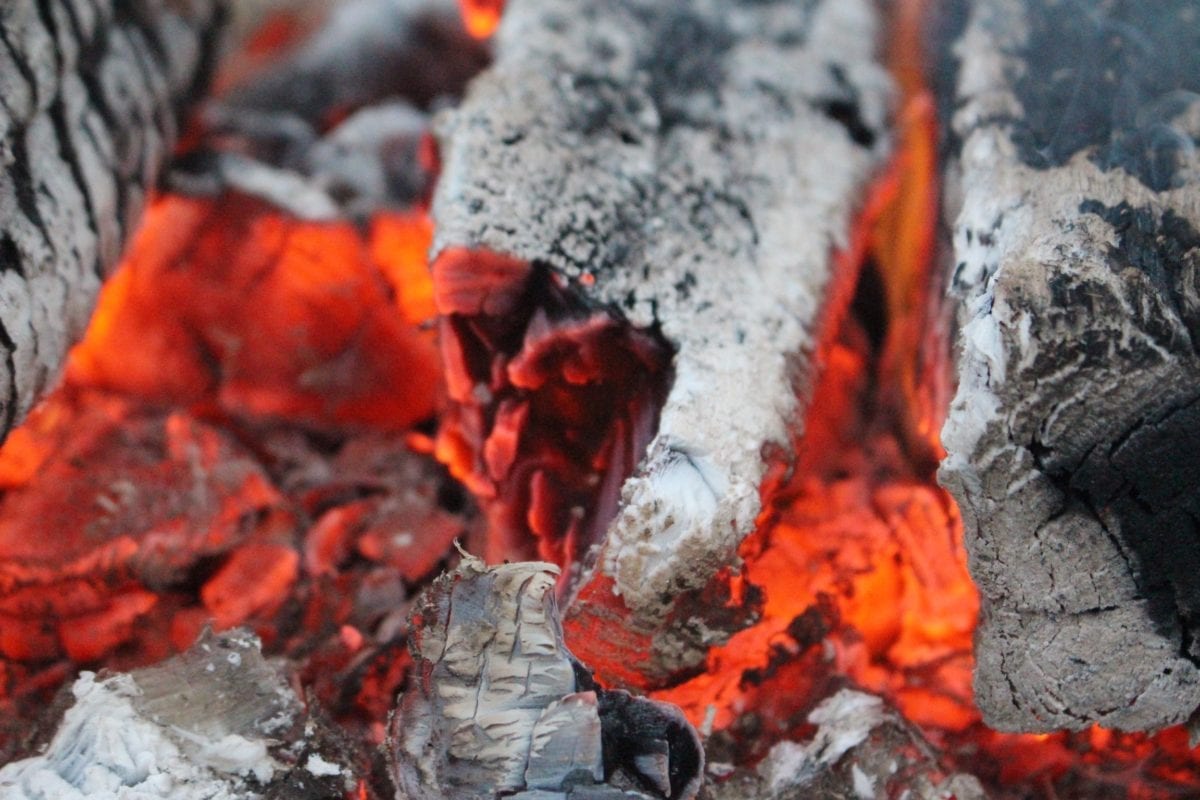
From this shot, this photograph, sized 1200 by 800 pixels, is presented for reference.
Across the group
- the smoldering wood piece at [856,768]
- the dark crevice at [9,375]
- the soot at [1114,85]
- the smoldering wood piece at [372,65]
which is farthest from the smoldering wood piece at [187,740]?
the smoldering wood piece at [372,65]

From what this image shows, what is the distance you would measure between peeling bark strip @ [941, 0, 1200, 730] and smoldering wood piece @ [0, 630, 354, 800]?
61 cm

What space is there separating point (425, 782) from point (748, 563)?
37 centimetres

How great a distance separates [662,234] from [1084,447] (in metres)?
0.48

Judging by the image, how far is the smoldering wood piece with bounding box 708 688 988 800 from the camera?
2.97 feet

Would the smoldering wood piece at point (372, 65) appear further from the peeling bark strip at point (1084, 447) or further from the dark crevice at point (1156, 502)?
the dark crevice at point (1156, 502)

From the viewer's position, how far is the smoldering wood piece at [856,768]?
906 millimetres

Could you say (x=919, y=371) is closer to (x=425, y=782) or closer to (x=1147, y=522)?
(x=1147, y=522)

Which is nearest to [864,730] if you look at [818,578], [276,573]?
[818,578]

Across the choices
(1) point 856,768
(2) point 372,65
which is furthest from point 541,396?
(2) point 372,65

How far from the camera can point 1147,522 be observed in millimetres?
808

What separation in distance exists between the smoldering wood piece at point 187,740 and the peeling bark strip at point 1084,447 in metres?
0.61

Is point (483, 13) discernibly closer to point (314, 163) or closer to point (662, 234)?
point (314, 163)

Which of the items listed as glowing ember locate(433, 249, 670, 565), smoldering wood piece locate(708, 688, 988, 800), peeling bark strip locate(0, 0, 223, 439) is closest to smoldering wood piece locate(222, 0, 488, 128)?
peeling bark strip locate(0, 0, 223, 439)

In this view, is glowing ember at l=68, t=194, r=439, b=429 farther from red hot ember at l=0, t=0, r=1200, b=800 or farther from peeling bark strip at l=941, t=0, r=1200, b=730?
peeling bark strip at l=941, t=0, r=1200, b=730
